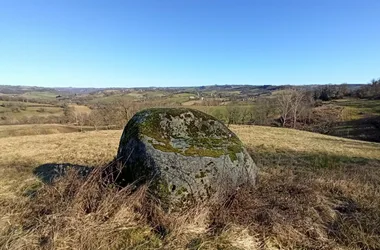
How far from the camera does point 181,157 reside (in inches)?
209

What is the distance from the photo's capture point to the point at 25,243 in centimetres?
374

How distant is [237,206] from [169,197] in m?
1.27

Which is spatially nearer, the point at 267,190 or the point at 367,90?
the point at 267,190

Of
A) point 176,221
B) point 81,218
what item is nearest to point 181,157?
point 176,221

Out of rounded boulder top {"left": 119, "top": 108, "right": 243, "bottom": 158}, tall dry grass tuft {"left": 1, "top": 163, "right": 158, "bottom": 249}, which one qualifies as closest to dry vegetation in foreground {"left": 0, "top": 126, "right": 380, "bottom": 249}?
tall dry grass tuft {"left": 1, "top": 163, "right": 158, "bottom": 249}

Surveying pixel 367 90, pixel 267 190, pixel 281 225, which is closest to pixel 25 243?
pixel 281 225

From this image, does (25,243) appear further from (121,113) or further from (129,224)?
(121,113)

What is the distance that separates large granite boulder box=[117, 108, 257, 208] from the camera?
16.6 feet

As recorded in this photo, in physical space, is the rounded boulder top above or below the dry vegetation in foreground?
above

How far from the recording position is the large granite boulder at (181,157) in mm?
5047

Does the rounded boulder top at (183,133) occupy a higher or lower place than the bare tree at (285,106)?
higher

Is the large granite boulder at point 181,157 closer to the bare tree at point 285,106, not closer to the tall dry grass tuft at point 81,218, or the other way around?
the tall dry grass tuft at point 81,218

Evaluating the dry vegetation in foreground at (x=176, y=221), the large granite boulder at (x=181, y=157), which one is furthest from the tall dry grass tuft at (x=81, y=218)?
the large granite boulder at (x=181, y=157)

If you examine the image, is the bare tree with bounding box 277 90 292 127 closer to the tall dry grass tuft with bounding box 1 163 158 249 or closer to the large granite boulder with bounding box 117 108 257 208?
the large granite boulder with bounding box 117 108 257 208
